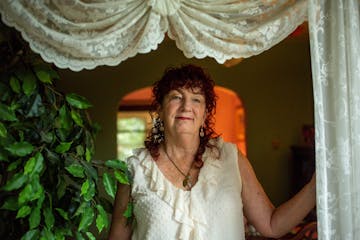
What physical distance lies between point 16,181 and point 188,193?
71cm

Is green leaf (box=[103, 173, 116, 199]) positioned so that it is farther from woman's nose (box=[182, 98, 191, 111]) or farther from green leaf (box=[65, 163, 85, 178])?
woman's nose (box=[182, 98, 191, 111])

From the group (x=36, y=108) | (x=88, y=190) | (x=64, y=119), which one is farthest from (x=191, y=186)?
(x=36, y=108)

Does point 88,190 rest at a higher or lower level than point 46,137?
lower

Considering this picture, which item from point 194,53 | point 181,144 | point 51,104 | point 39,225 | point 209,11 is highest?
point 209,11

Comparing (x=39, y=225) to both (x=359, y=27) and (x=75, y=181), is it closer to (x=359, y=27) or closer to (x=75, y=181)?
(x=75, y=181)

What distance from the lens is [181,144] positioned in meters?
1.95

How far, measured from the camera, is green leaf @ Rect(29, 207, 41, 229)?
1.46 m

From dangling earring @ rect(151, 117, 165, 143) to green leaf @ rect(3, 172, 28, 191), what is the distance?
764 mm

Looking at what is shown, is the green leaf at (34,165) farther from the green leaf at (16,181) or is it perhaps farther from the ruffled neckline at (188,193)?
the ruffled neckline at (188,193)

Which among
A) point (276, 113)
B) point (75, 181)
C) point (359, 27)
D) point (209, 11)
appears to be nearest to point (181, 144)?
point (75, 181)

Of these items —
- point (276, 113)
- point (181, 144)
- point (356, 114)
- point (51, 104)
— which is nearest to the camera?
point (356, 114)

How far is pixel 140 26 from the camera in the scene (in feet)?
4.94

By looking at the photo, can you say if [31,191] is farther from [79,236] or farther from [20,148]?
[79,236]

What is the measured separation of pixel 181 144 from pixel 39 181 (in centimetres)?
67
